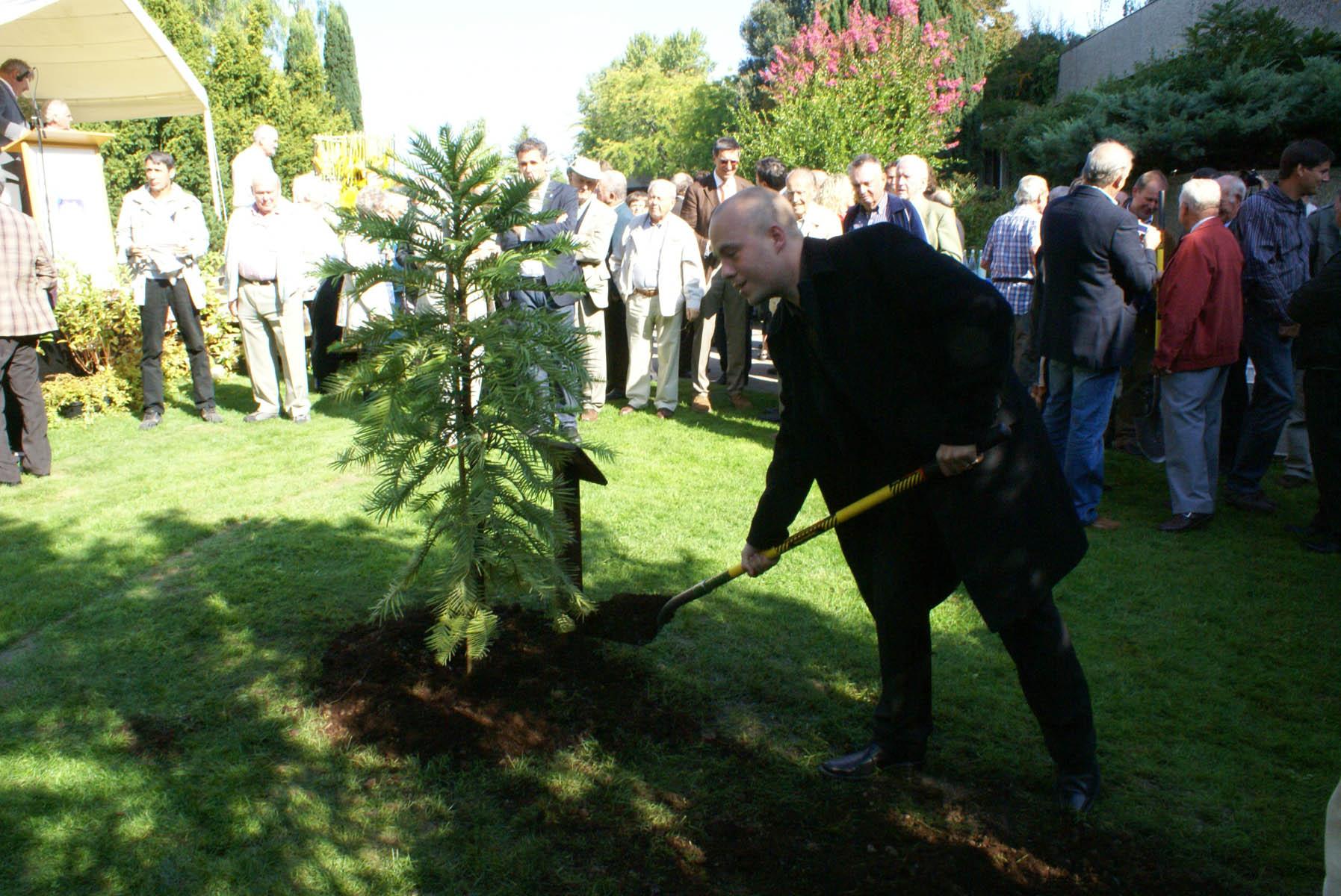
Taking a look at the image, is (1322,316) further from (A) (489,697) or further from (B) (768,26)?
(B) (768,26)

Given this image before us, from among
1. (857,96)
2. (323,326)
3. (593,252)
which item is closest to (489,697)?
(593,252)

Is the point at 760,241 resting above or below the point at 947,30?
below

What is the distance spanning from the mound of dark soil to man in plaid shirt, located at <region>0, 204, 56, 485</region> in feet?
14.2

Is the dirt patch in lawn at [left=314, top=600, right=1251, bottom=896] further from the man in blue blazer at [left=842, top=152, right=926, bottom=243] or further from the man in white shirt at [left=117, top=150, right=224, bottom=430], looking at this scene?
the man in white shirt at [left=117, top=150, right=224, bottom=430]

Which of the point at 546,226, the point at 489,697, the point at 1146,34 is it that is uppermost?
the point at 1146,34

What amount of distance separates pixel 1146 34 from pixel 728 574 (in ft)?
60.1

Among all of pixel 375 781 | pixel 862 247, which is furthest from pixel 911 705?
pixel 375 781

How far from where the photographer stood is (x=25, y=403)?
711 centimetres

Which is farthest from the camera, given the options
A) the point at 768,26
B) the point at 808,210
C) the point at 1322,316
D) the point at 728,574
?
the point at 768,26

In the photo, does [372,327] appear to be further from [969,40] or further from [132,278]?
[969,40]

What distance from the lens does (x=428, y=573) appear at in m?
4.11

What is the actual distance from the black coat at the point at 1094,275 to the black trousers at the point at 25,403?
7130mm

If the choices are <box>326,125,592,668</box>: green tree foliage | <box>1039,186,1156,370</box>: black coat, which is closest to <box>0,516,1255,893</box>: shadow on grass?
<box>326,125,592,668</box>: green tree foliage

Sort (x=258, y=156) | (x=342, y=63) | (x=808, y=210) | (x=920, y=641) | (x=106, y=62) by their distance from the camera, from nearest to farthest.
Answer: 1. (x=920, y=641)
2. (x=808, y=210)
3. (x=258, y=156)
4. (x=106, y=62)
5. (x=342, y=63)
